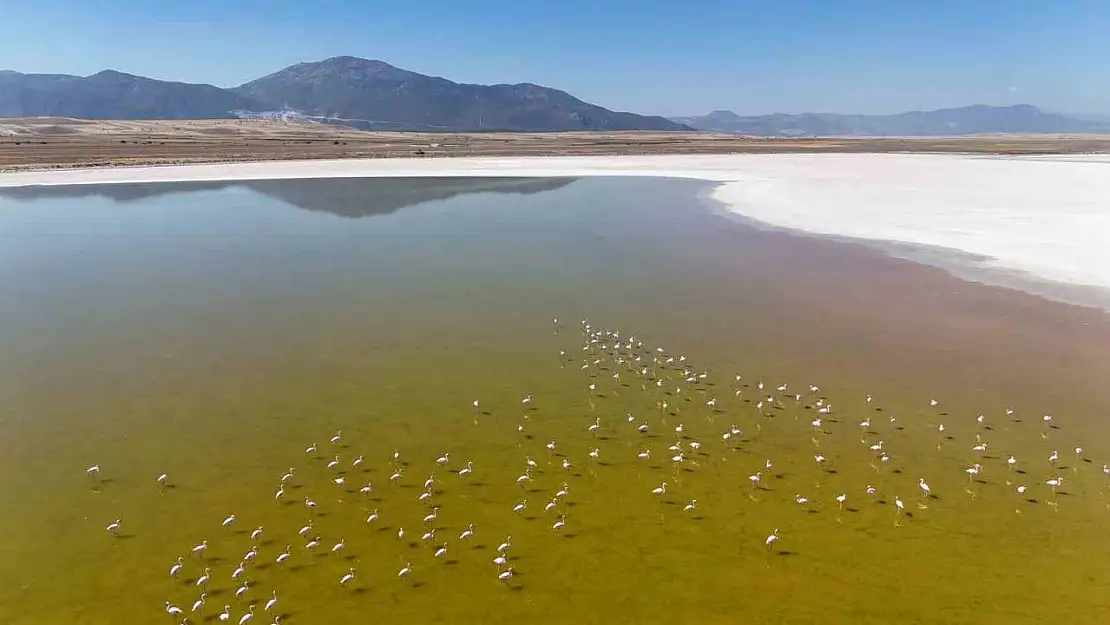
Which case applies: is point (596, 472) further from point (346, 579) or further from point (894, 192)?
point (894, 192)

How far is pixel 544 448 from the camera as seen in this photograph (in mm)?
14523

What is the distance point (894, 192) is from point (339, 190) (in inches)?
1655

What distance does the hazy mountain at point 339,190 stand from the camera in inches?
2040

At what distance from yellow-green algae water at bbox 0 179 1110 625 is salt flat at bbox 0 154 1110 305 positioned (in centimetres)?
754

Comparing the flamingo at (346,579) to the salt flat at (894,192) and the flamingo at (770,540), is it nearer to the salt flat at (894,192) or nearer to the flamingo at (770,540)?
the flamingo at (770,540)

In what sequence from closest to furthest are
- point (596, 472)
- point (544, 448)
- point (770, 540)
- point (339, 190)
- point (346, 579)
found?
point (346, 579) → point (770, 540) → point (596, 472) → point (544, 448) → point (339, 190)

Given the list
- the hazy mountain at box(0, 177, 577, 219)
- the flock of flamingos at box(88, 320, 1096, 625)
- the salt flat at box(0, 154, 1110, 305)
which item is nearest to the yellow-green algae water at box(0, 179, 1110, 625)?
the flock of flamingos at box(88, 320, 1096, 625)

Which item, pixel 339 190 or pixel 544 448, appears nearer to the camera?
pixel 544 448

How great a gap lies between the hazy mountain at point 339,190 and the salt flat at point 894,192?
4.10m

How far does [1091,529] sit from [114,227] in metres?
44.7

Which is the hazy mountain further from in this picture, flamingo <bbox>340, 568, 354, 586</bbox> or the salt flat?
flamingo <bbox>340, 568, 354, 586</bbox>

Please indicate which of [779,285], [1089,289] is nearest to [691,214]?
[779,285]

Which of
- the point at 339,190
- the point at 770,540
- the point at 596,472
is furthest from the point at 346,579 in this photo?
the point at 339,190

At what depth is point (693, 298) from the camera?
Result: 84.1 ft
